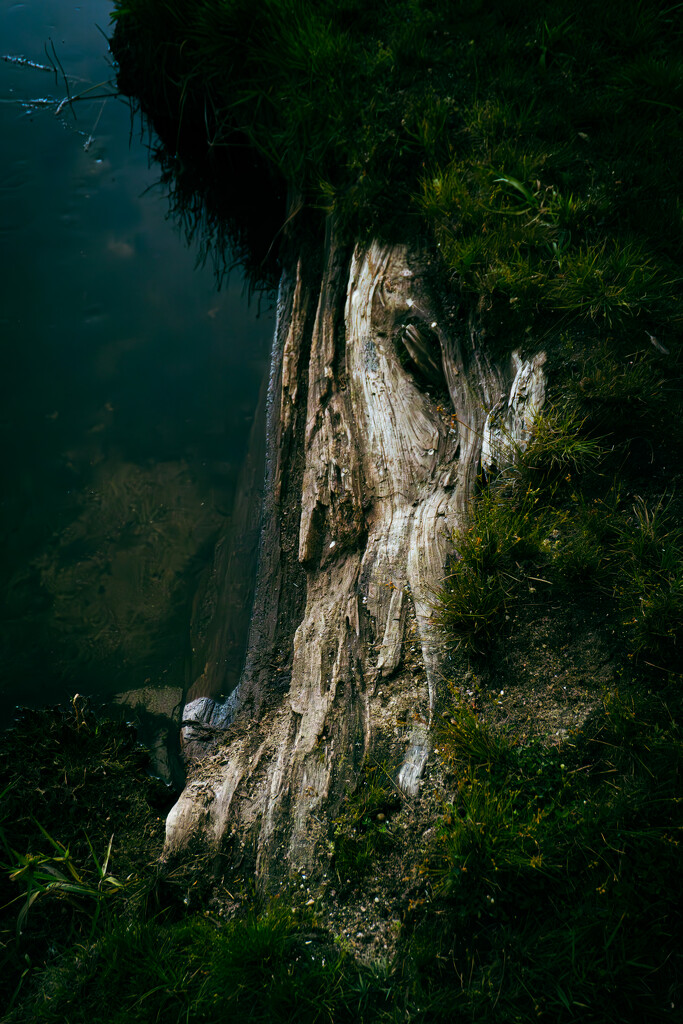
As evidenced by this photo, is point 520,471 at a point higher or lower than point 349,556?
higher

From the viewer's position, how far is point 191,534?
14.1ft

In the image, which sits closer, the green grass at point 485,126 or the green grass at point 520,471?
the green grass at point 520,471

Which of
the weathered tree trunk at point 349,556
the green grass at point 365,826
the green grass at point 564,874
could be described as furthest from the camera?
the weathered tree trunk at point 349,556

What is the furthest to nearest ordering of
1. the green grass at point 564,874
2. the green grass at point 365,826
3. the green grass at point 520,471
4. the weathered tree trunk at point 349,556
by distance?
1. the weathered tree trunk at point 349,556
2. the green grass at point 365,826
3. the green grass at point 520,471
4. the green grass at point 564,874

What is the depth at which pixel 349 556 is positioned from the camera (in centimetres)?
320

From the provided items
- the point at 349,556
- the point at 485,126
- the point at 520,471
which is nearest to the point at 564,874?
the point at 520,471

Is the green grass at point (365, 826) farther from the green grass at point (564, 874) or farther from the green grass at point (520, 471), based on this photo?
the green grass at point (564, 874)

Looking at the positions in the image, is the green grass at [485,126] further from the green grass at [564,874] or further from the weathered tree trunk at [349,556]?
the green grass at [564,874]

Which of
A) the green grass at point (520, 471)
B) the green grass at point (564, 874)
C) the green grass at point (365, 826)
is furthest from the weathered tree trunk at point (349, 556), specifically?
the green grass at point (564, 874)

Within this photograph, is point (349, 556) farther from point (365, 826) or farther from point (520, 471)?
point (365, 826)

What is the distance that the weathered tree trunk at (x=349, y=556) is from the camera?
8.25 feet

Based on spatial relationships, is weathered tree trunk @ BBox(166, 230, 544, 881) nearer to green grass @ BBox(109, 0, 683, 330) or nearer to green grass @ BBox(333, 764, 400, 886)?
green grass @ BBox(333, 764, 400, 886)

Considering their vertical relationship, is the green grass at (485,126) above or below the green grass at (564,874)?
above

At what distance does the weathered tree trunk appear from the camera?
99.0 inches
